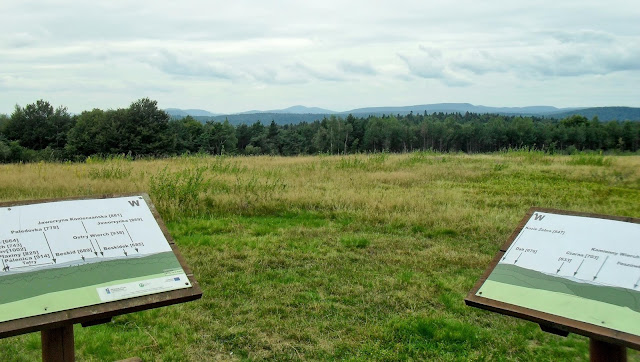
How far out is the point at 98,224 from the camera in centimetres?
314

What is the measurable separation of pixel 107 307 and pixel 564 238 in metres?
2.69

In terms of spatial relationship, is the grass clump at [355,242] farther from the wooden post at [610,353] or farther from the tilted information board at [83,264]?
the wooden post at [610,353]

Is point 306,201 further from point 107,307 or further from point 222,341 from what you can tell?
point 107,307

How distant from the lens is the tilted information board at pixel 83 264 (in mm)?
2535

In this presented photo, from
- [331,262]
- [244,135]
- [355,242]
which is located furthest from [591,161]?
[244,135]


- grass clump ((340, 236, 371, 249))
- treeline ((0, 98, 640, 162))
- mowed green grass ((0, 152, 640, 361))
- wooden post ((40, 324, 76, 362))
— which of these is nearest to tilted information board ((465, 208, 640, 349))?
mowed green grass ((0, 152, 640, 361))

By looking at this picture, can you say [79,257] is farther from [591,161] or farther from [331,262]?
[591,161]

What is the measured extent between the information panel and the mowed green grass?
142cm

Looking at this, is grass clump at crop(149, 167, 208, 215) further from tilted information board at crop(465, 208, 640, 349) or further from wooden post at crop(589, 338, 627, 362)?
wooden post at crop(589, 338, 627, 362)

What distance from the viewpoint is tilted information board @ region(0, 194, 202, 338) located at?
2.54 meters

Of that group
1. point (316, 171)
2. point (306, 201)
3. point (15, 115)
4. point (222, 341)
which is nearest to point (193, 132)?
point (15, 115)

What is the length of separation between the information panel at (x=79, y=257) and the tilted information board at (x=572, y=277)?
1904 mm

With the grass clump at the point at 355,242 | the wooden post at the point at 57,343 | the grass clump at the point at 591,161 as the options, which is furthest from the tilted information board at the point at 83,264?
the grass clump at the point at 591,161

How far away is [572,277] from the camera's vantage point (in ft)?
9.17
